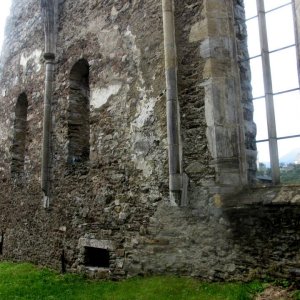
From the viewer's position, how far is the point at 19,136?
9.88 metres

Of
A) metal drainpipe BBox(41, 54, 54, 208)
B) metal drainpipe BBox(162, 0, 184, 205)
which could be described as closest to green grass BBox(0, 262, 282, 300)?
metal drainpipe BBox(162, 0, 184, 205)

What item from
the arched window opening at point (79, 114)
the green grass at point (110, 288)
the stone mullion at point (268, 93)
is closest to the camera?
the green grass at point (110, 288)

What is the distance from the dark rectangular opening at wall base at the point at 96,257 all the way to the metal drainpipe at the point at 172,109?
2054mm

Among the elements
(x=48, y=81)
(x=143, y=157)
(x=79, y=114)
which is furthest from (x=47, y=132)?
(x=143, y=157)

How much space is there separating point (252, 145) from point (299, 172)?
75cm

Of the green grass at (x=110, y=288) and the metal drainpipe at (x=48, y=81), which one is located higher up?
the metal drainpipe at (x=48, y=81)

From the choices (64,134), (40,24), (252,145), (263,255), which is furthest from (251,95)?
(40,24)

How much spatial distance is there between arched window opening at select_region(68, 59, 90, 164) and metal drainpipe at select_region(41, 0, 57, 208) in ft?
2.00

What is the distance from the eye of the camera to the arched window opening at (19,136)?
381 inches

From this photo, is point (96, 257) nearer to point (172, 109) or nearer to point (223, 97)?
point (172, 109)

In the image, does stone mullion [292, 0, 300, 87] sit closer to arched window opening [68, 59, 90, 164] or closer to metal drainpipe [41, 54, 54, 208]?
arched window opening [68, 59, 90, 164]

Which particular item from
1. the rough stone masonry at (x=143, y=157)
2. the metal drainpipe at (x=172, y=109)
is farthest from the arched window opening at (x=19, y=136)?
the metal drainpipe at (x=172, y=109)

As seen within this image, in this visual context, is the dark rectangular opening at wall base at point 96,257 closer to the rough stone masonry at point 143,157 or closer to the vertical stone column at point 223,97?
the rough stone masonry at point 143,157

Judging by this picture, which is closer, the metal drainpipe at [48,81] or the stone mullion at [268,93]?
the stone mullion at [268,93]
